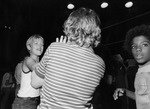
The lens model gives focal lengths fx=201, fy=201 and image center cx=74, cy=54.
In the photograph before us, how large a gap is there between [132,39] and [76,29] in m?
0.74

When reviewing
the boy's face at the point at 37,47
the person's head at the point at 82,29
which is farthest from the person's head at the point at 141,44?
the boy's face at the point at 37,47

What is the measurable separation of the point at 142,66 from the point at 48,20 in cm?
469

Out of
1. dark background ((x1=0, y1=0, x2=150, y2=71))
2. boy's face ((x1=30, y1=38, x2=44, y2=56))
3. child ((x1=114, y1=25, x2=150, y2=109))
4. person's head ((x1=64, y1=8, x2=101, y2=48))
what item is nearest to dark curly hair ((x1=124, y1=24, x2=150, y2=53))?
child ((x1=114, y1=25, x2=150, y2=109))

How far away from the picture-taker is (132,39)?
1.63 meters

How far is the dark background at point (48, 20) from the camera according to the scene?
15.6 ft

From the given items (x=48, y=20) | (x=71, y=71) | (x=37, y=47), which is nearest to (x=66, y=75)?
(x=71, y=71)

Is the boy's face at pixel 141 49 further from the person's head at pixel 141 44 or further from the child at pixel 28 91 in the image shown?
the child at pixel 28 91

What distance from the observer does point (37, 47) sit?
175 centimetres

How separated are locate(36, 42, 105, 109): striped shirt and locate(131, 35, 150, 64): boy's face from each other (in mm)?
575

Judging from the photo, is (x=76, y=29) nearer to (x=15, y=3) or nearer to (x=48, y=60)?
(x=48, y=60)

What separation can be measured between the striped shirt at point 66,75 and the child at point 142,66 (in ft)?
1.76

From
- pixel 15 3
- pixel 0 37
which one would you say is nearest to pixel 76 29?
pixel 15 3

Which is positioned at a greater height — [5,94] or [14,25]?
[14,25]

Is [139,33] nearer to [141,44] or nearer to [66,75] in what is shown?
[141,44]
